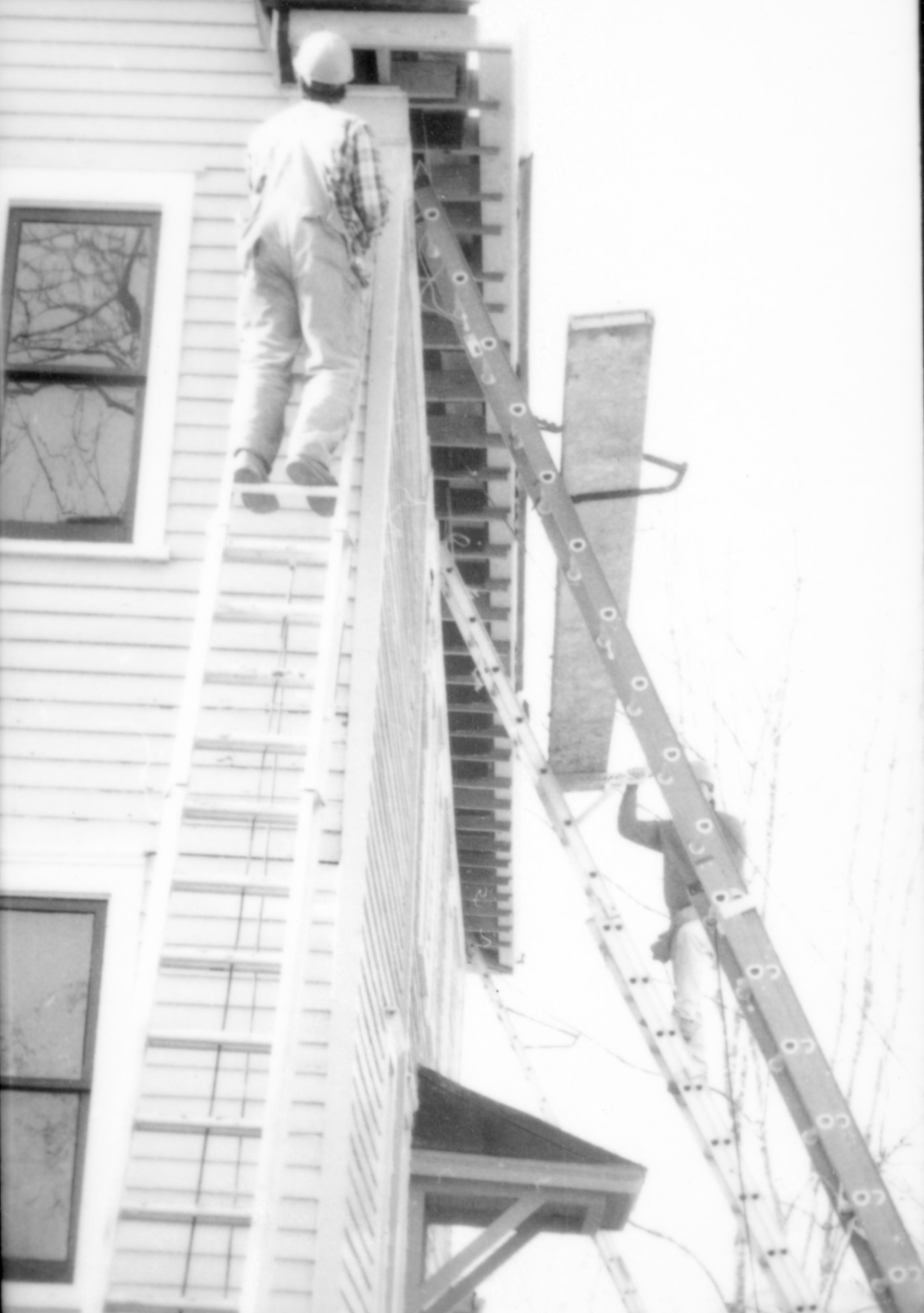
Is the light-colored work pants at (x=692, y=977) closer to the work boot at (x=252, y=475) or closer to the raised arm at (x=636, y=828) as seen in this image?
the raised arm at (x=636, y=828)

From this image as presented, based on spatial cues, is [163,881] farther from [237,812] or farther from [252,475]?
[252,475]

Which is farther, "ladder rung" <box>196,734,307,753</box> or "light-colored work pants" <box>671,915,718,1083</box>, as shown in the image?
"light-colored work pants" <box>671,915,718,1083</box>

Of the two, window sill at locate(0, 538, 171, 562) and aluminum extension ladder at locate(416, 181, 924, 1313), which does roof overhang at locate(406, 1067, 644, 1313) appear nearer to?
aluminum extension ladder at locate(416, 181, 924, 1313)

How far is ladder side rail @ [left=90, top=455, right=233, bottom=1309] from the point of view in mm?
4098

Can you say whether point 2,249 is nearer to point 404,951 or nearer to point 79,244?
point 79,244

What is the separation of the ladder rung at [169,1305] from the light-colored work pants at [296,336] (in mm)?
2709

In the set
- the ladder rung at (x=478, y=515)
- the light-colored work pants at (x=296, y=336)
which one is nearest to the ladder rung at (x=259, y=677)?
the light-colored work pants at (x=296, y=336)

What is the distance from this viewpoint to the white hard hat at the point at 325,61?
17.6 ft

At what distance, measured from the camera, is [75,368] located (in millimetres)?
6453

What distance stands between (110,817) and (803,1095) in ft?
10.4

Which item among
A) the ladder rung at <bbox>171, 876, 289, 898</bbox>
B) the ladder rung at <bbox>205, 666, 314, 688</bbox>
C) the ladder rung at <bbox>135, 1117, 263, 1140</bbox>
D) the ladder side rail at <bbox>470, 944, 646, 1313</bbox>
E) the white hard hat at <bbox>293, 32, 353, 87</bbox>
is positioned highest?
the white hard hat at <bbox>293, 32, 353, 87</bbox>

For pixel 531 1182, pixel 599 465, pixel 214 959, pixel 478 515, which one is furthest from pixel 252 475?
pixel 478 515

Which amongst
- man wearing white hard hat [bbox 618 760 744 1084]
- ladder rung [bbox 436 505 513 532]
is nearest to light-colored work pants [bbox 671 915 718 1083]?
man wearing white hard hat [bbox 618 760 744 1084]

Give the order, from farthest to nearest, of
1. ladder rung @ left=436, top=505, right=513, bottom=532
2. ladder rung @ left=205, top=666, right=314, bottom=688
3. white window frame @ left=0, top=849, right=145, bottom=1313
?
1. ladder rung @ left=436, top=505, right=513, bottom=532
2. white window frame @ left=0, top=849, right=145, bottom=1313
3. ladder rung @ left=205, top=666, right=314, bottom=688
